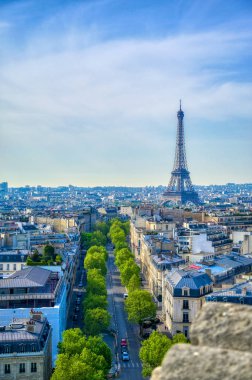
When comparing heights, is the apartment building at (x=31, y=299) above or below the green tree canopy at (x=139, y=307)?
above

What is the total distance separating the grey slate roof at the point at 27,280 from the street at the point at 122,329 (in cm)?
1234

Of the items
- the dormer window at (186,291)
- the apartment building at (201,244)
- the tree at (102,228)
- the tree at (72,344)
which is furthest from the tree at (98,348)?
the tree at (102,228)

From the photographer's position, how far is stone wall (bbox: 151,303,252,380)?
8.27 m

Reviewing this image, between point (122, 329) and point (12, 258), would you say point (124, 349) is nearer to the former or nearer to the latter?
point (122, 329)

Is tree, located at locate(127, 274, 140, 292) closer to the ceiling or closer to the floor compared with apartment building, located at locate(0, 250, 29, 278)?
closer to the floor

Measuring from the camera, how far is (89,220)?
18575 centimetres

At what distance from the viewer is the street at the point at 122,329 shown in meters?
55.4

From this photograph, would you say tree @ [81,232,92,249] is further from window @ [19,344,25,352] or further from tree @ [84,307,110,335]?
window @ [19,344,25,352]

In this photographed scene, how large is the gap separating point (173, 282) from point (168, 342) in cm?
1691

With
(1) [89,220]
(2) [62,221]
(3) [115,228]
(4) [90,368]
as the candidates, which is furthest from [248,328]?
(1) [89,220]

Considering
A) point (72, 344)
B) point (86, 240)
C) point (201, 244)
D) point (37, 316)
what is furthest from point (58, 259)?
point (86, 240)

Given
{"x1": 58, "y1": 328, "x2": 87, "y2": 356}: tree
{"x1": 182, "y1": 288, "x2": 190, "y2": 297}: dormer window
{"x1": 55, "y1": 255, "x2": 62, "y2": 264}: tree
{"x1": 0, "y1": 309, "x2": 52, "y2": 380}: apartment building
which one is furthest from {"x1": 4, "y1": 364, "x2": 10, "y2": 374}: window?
{"x1": 55, "y1": 255, "x2": 62, "y2": 264}: tree

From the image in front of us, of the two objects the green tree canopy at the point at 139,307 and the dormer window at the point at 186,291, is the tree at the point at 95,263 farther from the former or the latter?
the dormer window at the point at 186,291

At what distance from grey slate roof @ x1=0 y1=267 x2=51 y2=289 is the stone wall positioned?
48054mm
